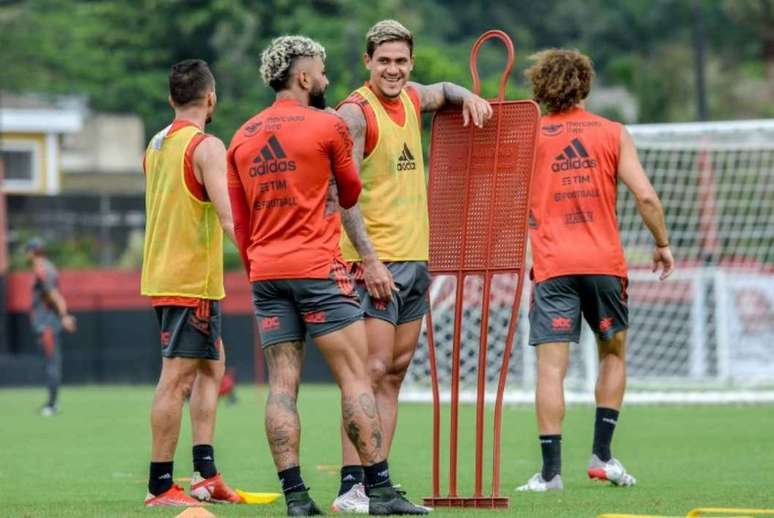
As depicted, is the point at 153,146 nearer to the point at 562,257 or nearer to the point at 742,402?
the point at 562,257

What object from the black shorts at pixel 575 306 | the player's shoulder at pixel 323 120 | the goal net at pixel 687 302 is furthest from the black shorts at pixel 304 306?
the goal net at pixel 687 302

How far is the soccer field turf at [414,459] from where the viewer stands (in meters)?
8.85

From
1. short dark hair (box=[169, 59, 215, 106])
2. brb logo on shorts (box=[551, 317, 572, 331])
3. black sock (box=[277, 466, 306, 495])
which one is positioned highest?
short dark hair (box=[169, 59, 215, 106])

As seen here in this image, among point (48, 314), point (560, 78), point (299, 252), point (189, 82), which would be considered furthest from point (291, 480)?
point (48, 314)

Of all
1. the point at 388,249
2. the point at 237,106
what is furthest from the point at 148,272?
the point at 237,106

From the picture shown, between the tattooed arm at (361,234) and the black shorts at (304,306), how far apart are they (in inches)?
4.3

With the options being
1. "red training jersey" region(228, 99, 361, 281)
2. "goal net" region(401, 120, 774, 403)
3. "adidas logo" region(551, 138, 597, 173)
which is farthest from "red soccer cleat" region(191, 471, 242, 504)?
"goal net" region(401, 120, 774, 403)

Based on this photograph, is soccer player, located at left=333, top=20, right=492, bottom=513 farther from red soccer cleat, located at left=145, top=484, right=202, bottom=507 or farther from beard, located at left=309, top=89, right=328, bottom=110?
red soccer cleat, located at left=145, top=484, right=202, bottom=507

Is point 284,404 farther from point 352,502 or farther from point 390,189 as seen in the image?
point 390,189

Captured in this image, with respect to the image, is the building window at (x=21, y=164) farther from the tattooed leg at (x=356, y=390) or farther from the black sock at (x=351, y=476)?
the tattooed leg at (x=356, y=390)

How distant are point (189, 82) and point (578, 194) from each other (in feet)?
7.33

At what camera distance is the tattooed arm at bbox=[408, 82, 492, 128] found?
8234mm

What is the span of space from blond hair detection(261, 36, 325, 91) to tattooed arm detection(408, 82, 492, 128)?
805 mm

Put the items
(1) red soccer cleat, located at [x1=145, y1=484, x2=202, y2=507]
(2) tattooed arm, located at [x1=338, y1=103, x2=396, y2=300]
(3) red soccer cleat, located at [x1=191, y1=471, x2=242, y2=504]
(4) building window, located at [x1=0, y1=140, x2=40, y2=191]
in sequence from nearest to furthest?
(2) tattooed arm, located at [x1=338, y1=103, x2=396, y2=300]
(1) red soccer cleat, located at [x1=145, y1=484, x2=202, y2=507]
(3) red soccer cleat, located at [x1=191, y1=471, x2=242, y2=504]
(4) building window, located at [x1=0, y1=140, x2=40, y2=191]
